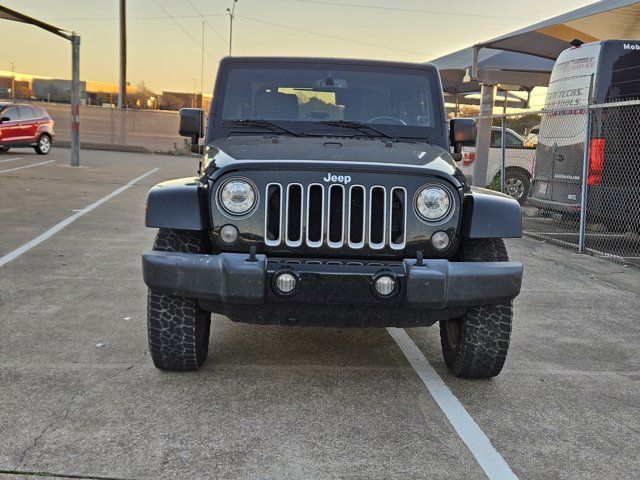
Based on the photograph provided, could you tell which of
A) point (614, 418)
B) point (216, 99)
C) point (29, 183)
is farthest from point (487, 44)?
point (614, 418)

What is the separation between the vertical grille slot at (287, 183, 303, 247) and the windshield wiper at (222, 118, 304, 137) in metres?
1.05

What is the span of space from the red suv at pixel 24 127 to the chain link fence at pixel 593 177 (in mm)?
16561

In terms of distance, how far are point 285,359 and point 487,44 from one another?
14.9 meters

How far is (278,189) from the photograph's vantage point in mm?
3566

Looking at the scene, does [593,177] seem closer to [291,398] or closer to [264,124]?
[264,124]

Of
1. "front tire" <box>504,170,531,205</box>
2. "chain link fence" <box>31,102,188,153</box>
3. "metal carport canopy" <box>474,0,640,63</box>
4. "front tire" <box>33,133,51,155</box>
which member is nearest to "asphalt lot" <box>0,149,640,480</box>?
"front tire" <box>504,170,531,205</box>

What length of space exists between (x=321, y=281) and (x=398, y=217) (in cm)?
57

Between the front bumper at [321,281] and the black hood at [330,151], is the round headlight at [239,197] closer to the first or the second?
the black hood at [330,151]

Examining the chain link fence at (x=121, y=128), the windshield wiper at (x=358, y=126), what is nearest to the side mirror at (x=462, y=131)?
the windshield wiper at (x=358, y=126)

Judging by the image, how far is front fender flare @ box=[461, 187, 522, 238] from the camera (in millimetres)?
3650

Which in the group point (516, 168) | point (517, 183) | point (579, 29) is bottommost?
point (517, 183)

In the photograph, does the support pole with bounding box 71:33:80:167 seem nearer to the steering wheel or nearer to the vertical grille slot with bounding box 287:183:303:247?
the steering wheel

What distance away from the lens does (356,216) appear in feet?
11.7

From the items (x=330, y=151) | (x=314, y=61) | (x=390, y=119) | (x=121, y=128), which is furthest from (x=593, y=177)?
(x=121, y=128)
